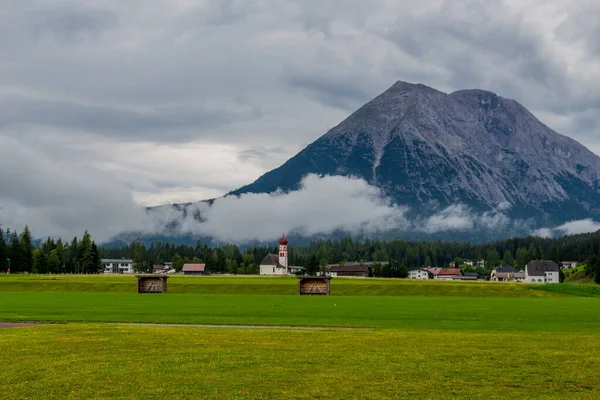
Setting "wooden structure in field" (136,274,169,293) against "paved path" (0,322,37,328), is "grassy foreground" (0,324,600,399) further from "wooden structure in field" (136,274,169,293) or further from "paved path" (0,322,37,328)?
"wooden structure in field" (136,274,169,293)

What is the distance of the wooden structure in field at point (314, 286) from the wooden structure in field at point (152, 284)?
957 inches

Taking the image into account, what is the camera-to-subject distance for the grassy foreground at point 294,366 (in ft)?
76.8

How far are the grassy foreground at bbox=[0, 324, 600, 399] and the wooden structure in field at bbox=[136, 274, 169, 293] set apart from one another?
76471 millimetres

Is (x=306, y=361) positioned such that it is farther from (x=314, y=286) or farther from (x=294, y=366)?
(x=314, y=286)

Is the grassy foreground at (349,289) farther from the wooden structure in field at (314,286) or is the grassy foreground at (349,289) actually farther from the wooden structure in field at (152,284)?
the wooden structure in field at (314,286)

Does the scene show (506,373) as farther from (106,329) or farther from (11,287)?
(11,287)

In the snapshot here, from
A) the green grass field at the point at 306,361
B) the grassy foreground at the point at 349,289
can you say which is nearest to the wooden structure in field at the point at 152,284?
the grassy foreground at the point at 349,289

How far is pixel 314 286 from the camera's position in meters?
112

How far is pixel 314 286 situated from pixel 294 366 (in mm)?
84630

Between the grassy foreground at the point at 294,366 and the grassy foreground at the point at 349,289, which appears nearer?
the grassy foreground at the point at 294,366

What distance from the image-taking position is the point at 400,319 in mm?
56062

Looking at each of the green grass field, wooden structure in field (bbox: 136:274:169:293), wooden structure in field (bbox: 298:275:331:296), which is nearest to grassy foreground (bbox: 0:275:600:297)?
wooden structure in field (bbox: 136:274:169:293)

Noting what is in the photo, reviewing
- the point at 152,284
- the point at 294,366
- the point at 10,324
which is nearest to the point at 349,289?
the point at 152,284

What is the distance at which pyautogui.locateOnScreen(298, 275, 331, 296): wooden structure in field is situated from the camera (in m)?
111
